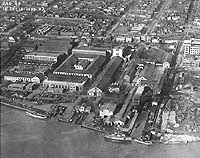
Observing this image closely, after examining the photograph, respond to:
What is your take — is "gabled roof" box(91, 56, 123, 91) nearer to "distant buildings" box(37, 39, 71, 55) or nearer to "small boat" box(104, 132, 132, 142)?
"distant buildings" box(37, 39, 71, 55)

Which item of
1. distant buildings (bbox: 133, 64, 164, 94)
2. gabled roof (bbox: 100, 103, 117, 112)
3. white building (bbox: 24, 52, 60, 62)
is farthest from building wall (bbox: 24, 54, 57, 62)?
gabled roof (bbox: 100, 103, 117, 112)

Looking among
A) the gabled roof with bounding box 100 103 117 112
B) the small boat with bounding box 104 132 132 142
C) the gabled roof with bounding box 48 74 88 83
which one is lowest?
the small boat with bounding box 104 132 132 142

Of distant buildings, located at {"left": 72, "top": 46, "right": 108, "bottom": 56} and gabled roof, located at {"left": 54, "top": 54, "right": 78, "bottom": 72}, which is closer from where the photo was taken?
gabled roof, located at {"left": 54, "top": 54, "right": 78, "bottom": 72}

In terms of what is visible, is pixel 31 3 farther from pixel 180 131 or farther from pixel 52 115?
pixel 180 131

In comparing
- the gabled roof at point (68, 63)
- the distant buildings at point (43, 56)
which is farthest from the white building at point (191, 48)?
the distant buildings at point (43, 56)

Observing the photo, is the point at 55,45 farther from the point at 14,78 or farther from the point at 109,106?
the point at 109,106

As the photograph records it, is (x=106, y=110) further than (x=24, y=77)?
No

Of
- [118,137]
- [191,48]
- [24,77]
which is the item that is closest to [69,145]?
[118,137]
